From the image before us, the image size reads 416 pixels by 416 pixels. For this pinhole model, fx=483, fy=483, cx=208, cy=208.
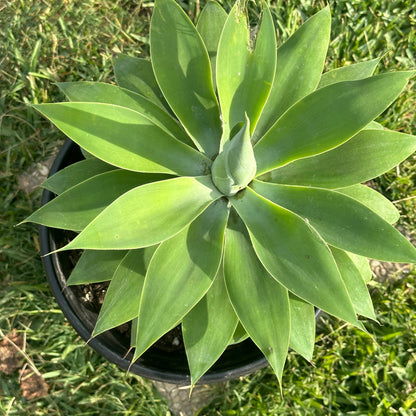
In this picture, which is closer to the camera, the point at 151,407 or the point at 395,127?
the point at 151,407

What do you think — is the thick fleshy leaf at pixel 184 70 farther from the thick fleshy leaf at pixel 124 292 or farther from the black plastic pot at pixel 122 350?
the black plastic pot at pixel 122 350

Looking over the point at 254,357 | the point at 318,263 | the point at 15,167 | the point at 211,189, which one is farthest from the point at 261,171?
the point at 15,167

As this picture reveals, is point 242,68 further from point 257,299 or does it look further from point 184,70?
point 257,299

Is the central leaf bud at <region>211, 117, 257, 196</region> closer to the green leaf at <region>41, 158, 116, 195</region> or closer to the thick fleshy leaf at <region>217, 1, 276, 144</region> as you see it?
the thick fleshy leaf at <region>217, 1, 276, 144</region>

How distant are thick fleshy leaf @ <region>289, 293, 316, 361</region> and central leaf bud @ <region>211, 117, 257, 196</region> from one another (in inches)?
13.2

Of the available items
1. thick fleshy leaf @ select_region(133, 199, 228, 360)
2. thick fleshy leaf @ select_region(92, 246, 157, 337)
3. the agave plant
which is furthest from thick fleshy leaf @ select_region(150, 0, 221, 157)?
thick fleshy leaf @ select_region(92, 246, 157, 337)

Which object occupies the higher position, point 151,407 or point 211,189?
point 211,189

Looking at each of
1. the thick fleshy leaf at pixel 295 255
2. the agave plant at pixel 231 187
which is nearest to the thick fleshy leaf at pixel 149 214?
the agave plant at pixel 231 187

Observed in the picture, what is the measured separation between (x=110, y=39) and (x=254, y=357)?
4.85 ft

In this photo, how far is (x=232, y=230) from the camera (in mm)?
1184

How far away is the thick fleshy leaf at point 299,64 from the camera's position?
1139mm

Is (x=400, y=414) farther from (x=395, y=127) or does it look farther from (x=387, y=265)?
(x=395, y=127)

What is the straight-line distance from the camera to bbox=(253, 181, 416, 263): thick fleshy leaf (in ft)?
3.28

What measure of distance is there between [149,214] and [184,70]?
1.20ft
